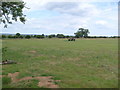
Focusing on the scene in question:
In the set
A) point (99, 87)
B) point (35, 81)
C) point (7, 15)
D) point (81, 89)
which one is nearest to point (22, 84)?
point (35, 81)

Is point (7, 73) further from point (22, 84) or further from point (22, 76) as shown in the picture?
point (22, 84)

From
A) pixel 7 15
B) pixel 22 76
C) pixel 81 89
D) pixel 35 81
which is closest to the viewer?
pixel 81 89

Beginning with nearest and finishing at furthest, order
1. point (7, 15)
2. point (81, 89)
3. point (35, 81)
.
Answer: point (81, 89) → point (35, 81) → point (7, 15)

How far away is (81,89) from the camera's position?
849 centimetres

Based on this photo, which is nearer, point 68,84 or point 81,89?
point 81,89

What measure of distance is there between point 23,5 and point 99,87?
8582 millimetres

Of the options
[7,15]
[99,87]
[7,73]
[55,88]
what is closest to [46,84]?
[55,88]

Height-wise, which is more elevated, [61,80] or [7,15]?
[7,15]

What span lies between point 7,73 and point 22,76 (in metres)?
1.59

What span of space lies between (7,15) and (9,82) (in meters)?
5.63

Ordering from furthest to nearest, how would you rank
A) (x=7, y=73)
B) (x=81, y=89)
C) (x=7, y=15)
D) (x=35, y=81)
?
(x=7, y=15), (x=7, y=73), (x=35, y=81), (x=81, y=89)

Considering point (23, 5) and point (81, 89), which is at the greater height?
point (23, 5)

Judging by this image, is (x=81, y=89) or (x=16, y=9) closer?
(x=81, y=89)

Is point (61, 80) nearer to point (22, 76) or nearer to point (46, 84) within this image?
point (46, 84)
